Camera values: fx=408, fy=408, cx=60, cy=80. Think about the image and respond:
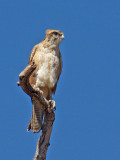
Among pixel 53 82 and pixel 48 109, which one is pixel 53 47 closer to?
pixel 53 82

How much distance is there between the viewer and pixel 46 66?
8508mm

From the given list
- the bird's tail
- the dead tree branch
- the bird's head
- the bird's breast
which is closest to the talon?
the dead tree branch

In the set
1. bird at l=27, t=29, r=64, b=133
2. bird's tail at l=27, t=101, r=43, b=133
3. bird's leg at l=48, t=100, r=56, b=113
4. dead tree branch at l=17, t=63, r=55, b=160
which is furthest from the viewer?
bird at l=27, t=29, r=64, b=133

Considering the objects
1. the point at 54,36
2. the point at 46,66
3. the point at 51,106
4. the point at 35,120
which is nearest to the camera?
the point at 51,106

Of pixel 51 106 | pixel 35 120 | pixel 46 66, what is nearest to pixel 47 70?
pixel 46 66

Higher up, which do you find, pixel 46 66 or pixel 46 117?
pixel 46 66

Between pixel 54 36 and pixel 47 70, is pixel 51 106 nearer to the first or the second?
pixel 47 70

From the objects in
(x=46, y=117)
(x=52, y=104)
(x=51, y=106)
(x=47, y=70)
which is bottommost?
(x=46, y=117)

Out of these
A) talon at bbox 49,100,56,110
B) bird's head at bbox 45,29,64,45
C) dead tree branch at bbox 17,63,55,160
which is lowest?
dead tree branch at bbox 17,63,55,160

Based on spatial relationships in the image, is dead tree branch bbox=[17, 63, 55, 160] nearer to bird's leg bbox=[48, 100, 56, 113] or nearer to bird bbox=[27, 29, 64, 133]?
bird's leg bbox=[48, 100, 56, 113]

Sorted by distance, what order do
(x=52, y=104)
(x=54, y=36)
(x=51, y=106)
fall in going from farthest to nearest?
(x=54, y=36), (x=52, y=104), (x=51, y=106)

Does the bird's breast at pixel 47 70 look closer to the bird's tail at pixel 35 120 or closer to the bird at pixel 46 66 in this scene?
the bird at pixel 46 66

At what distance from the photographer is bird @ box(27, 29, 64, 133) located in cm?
849

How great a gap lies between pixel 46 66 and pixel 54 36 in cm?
82
